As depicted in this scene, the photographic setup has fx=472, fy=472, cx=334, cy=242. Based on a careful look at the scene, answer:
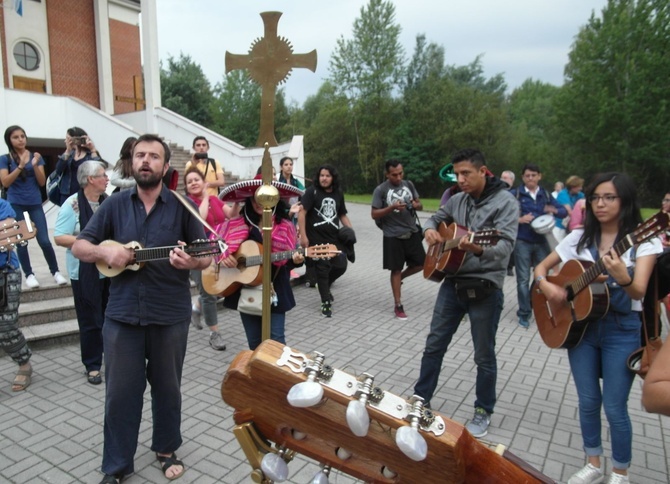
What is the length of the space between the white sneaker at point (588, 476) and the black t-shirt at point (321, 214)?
4649 mm

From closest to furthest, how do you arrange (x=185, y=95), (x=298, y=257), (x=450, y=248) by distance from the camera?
(x=450, y=248) → (x=298, y=257) → (x=185, y=95)

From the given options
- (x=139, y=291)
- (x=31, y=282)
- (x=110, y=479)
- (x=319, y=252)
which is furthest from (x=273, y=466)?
(x=31, y=282)

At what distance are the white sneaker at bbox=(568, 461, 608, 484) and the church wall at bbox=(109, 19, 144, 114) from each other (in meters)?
22.5

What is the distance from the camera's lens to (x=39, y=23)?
1825cm

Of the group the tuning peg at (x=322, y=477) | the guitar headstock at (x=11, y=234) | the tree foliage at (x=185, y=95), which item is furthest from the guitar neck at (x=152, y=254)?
the tree foliage at (x=185, y=95)

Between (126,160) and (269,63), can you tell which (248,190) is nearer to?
(269,63)

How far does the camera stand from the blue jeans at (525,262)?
23.0 ft

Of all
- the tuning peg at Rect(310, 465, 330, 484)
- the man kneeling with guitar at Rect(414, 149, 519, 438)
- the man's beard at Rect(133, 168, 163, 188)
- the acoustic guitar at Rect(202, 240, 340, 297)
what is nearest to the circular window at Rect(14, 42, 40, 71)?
the acoustic guitar at Rect(202, 240, 340, 297)

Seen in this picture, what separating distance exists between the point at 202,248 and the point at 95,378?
2694 mm

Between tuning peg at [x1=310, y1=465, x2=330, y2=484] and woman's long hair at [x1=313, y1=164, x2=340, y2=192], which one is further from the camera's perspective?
woman's long hair at [x1=313, y1=164, x2=340, y2=192]

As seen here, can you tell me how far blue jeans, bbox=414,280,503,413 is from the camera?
3.81m

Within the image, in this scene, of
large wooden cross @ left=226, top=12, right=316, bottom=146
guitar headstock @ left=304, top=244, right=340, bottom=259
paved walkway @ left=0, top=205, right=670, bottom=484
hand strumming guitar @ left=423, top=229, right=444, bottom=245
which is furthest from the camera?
hand strumming guitar @ left=423, top=229, right=444, bottom=245

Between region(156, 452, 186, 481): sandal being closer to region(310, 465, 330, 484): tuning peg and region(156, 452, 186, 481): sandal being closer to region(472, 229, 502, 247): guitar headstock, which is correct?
region(310, 465, 330, 484): tuning peg

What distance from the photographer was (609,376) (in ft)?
10.2
